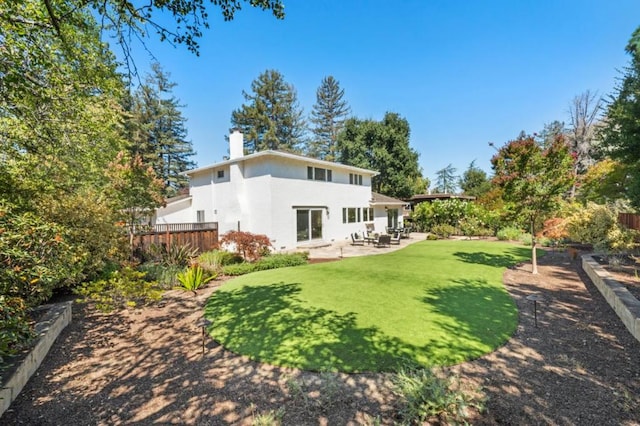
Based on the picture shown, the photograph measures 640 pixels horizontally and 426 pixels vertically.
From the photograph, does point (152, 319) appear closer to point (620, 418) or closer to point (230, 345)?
point (230, 345)

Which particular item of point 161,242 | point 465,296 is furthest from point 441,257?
point 161,242

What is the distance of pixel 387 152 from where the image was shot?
3466cm

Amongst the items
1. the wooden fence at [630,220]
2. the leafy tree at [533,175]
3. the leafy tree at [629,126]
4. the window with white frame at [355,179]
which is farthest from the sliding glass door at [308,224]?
the wooden fence at [630,220]

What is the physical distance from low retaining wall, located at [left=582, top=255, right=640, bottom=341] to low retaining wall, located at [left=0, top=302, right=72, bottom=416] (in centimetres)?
895

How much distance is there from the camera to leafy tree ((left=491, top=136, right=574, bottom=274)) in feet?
31.1

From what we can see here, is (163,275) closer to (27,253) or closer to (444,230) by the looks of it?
(27,253)

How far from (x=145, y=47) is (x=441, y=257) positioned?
43.8 feet

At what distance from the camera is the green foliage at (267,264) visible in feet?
36.3

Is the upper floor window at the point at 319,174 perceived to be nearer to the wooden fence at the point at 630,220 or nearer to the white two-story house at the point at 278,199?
the white two-story house at the point at 278,199

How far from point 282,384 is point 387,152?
33.6 m

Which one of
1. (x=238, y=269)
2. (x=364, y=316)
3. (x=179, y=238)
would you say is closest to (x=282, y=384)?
(x=364, y=316)

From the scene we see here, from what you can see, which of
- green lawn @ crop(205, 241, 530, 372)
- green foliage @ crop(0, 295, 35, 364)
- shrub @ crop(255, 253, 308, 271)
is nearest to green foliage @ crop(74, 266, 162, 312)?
green lawn @ crop(205, 241, 530, 372)

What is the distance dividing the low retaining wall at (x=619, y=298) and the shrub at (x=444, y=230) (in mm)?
14397

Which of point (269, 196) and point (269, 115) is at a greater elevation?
point (269, 115)
